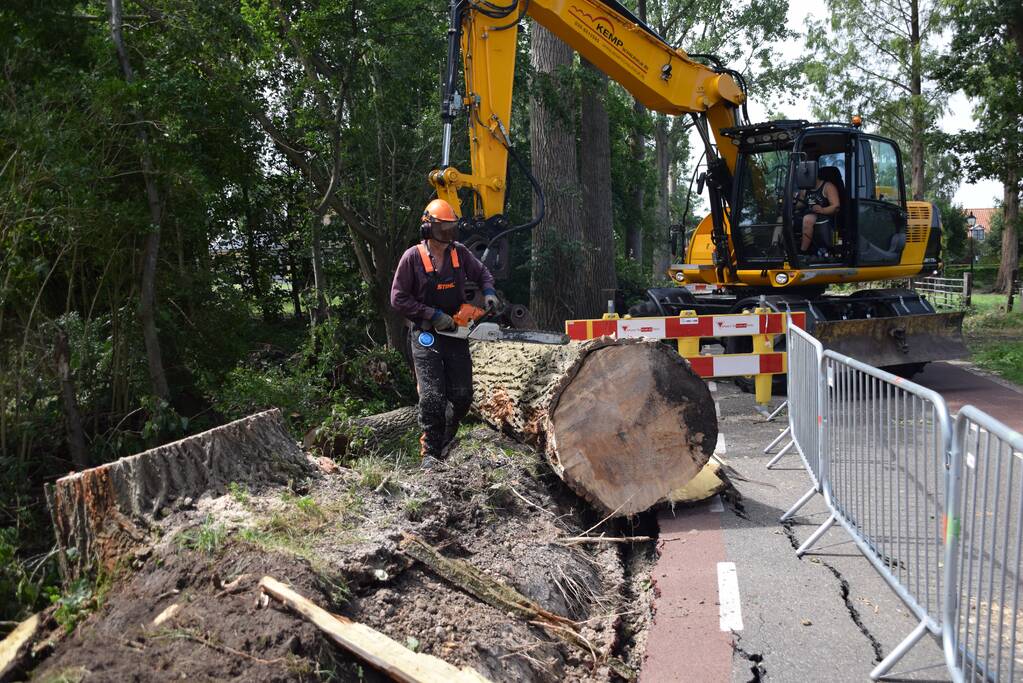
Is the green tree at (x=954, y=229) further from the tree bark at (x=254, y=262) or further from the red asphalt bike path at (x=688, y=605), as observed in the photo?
the red asphalt bike path at (x=688, y=605)

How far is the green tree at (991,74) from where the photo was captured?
1852 cm

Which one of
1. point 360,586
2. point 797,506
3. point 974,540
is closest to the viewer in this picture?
point 974,540

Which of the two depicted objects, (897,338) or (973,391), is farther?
(973,391)

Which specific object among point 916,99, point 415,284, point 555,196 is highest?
point 916,99

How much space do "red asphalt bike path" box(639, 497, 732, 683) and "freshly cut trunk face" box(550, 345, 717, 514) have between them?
1.17ft

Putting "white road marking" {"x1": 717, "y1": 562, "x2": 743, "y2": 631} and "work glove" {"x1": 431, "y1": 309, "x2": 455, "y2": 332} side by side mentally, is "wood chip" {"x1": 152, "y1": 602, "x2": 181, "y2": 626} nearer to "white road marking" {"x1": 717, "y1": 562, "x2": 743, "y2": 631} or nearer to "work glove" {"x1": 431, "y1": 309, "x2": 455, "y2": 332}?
"white road marking" {"x1": 717, "y1": 562, "x2": 743, "y2": 631}

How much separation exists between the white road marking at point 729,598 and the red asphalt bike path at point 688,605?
3 centimetres

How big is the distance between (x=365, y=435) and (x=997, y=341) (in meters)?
13.6

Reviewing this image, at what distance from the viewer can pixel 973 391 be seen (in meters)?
11.2

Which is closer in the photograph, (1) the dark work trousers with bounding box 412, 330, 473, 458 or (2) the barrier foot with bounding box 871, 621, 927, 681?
(2) the barrier foot with bounding box 871, 621, 927, 681

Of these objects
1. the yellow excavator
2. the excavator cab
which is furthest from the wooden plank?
the excavator cab

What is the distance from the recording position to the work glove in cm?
639

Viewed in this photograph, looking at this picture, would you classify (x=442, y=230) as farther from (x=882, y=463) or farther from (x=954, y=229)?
(x=954, y=229)

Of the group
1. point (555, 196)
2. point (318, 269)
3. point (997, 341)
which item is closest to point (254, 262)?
point (318, 269)
